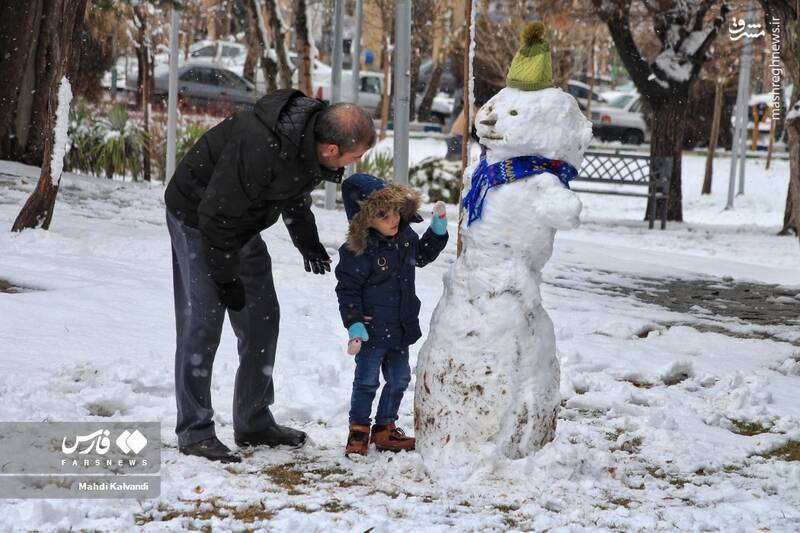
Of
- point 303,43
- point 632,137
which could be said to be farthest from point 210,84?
point 303,43

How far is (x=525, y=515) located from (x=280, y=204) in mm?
1592

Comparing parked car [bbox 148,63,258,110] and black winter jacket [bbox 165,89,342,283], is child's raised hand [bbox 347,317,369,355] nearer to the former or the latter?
black winter jacket [bbox 165,89,342,283]

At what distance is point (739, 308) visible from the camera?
28.8 ft

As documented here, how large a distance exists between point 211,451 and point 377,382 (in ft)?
2.57

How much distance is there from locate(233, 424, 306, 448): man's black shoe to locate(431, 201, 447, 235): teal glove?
111 centimetres

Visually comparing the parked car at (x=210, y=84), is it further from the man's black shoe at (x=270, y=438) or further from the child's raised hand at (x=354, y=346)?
the child's raised hand at (x=354, y=346)

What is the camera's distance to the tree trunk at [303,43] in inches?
537

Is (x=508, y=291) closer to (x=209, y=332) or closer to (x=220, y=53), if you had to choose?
(x=209, y=332)

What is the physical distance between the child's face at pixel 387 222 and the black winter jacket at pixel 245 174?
268mm

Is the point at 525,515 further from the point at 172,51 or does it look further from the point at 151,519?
the point at 172,51

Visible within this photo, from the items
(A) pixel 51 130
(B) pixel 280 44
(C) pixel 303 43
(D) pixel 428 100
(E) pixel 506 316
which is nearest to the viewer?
(E) pixel 506 316

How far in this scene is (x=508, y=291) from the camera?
4160mm

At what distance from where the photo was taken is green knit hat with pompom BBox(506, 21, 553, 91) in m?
4.22

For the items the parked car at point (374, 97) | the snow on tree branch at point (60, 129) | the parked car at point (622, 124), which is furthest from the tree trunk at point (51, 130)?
the parked car at point (622, 124)
